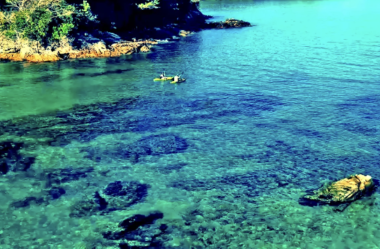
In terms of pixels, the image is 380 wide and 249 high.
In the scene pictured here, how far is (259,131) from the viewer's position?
33.6 meters

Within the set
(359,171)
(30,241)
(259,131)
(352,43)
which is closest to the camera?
(30,241)

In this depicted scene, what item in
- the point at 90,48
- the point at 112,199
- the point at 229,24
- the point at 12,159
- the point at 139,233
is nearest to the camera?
the point at 139,233

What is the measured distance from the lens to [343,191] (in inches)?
898

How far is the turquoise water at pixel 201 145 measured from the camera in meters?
20.5

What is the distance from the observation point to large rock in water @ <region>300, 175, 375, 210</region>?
73.9 feet

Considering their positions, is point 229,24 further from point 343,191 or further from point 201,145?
point 343,191

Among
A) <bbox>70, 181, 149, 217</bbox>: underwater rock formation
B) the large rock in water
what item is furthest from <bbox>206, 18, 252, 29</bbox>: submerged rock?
<bbox>70, 181, 149, 217</bbox>: underwater rock formation

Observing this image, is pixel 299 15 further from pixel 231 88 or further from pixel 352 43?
pixel 231 88

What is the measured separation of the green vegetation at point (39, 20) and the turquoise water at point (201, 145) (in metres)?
6.07

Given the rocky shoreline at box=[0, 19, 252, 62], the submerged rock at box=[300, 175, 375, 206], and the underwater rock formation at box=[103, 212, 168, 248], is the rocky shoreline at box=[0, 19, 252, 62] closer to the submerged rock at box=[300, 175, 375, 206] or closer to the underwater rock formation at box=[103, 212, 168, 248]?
the underwater rock formation at box=[103, 212, 168, 248]

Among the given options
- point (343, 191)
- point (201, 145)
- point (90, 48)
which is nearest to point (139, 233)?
point (201, 145)

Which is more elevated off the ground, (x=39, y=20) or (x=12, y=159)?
(x=39, y=20)

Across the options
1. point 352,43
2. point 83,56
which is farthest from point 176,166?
point 352,43

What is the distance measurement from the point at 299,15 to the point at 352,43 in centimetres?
6263
